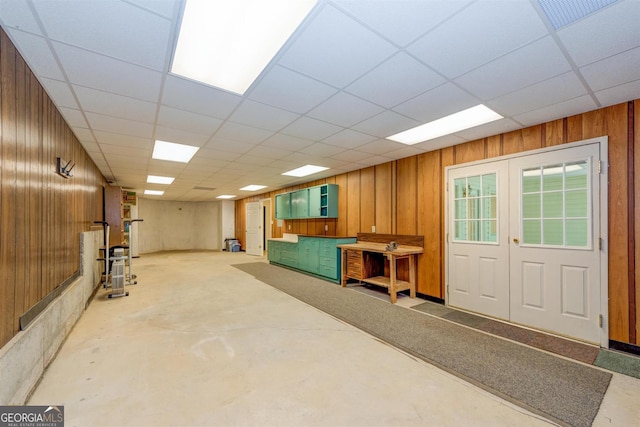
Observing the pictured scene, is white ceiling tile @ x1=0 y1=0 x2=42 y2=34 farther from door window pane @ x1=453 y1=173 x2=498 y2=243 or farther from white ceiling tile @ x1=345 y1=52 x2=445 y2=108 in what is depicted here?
door window pane @ x1=453 y1=173 x2=498 y2=243

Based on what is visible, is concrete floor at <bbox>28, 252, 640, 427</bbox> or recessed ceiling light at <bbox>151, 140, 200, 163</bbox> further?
recessed ceiling light at <bbox>151, 140, 200, 163</bbox>

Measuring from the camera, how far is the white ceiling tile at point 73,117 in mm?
2846

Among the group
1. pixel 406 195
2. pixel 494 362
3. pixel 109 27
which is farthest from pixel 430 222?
pixel 109 27

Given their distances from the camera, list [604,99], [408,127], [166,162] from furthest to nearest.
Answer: [166,162], [408,127], [604,99]

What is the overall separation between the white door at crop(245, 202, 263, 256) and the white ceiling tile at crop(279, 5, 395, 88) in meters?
8.33

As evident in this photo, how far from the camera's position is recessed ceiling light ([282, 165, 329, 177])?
5.82m

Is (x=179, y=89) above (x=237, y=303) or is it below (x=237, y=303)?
above

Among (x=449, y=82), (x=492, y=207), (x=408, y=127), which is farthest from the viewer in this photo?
(x=492, y=207)

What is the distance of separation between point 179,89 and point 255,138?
1.41 m

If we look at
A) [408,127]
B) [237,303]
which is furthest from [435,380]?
[237,303]

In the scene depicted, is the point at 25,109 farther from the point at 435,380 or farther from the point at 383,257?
the point at 383,257

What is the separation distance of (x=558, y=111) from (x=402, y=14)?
8.18ft

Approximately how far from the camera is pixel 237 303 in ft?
13.7

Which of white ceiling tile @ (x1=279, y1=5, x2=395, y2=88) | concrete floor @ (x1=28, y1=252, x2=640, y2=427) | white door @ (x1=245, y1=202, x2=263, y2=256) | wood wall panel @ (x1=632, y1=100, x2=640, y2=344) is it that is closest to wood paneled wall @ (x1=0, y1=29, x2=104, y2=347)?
concrete floor @ (x1=28, y1=252, x2=640, y2=427)
